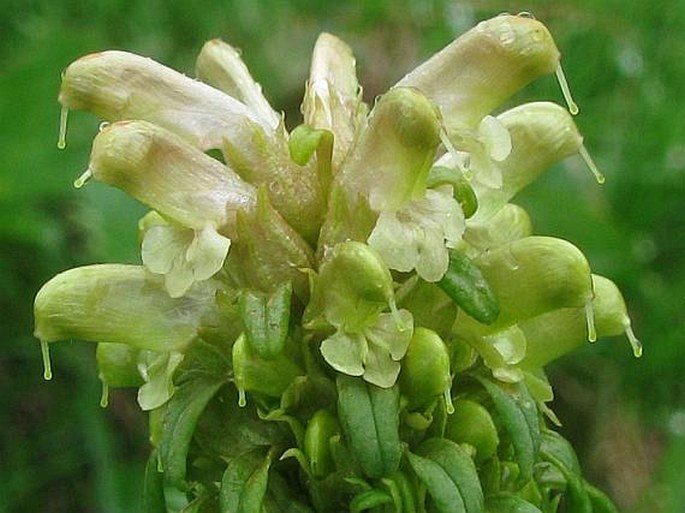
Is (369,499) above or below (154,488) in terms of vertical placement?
above

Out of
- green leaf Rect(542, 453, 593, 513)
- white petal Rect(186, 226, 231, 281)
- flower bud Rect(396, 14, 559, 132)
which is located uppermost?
flower bud Rect(396, 14, 559, 132)

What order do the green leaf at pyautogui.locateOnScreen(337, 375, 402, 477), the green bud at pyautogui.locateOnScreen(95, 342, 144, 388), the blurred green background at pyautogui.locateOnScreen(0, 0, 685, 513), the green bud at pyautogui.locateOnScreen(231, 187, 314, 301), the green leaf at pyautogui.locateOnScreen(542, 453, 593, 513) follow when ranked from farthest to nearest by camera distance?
the blurred green background at pyautogui.locateOnScreen(0, 0, 685, 513) < the green bud at pyautogui.locateOnScreen(95, 342, 144, 388) < the green leaf at pyautogui.locateOnScreen(542, 453, 593, 513) < the green bud at pyautogui.locateOnScreen(231, 187, 314, 301) < the green leaf at pyautogui.locateOnScreen(337, 375, 402, 477)

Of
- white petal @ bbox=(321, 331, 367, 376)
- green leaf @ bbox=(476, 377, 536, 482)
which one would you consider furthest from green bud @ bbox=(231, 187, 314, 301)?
green leaf @ bbox=(476, 377, 536, 482)

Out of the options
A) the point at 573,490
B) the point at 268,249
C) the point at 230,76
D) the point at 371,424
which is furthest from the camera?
the point at 230,76

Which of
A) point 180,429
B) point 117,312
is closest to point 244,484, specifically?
point 180,429

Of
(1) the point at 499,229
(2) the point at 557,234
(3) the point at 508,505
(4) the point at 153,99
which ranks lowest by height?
(2) the point at 557,234

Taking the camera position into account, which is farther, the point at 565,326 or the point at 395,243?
the point at 565,326

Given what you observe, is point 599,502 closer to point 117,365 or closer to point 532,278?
point 532,278

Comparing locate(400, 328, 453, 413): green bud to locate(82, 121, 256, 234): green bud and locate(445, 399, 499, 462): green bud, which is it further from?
locate(82, 121, 256, 234): green bud
